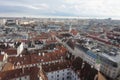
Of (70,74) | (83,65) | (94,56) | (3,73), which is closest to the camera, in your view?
(3,73)

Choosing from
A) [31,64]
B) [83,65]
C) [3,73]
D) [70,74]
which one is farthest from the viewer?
[31,64]

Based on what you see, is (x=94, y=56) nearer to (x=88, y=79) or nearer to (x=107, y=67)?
(x=107, y=67)

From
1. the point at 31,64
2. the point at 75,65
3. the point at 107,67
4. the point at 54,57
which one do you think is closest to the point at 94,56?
the point at 107,67

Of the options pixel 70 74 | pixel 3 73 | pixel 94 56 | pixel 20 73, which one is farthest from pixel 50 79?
pixel 94 56

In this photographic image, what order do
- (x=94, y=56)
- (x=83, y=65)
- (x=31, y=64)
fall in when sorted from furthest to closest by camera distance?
(x=94, y=56) < (x=31, y=64) < (x=83, y=65)

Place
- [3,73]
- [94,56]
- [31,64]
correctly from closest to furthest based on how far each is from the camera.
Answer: [3,73] → [31,64] → [94,56]

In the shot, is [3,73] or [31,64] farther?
[31,64]

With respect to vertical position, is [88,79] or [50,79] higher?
[88,79]

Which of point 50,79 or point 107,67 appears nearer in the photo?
point 50,79

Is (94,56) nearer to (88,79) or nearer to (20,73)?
(88,79)
